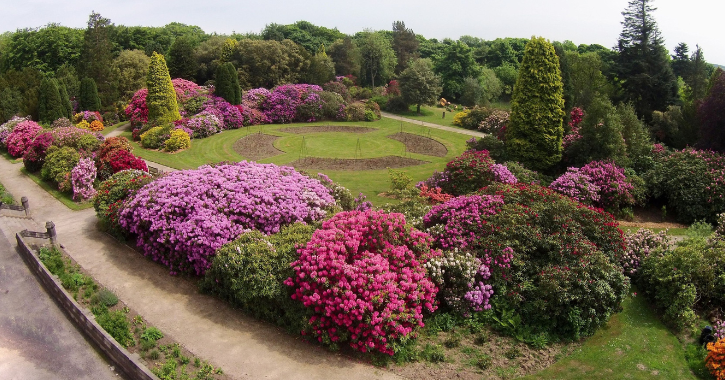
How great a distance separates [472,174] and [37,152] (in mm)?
22571

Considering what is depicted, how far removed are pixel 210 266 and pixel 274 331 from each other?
10.8ft

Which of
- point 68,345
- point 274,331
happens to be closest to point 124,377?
point 68,345

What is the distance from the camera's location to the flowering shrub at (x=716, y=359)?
10.4 meters

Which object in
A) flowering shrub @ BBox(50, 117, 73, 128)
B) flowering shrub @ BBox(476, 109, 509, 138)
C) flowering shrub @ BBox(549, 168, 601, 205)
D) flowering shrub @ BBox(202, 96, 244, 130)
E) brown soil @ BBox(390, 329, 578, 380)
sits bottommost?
brown soil @ BBox(390, 329, 578, 380)

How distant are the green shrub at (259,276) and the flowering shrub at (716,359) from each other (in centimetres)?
936

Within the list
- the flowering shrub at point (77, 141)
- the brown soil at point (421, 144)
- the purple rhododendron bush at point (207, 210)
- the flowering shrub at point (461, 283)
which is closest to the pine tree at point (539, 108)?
the brown soil at point (421, 144)

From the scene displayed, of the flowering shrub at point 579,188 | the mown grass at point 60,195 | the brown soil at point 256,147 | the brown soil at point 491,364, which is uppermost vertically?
the flowering shrub at point 579,188

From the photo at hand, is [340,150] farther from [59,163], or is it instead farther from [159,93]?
[59,163]

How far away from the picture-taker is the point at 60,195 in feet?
72.1

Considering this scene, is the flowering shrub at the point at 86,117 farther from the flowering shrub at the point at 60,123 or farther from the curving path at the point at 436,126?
the curving path at the point at 436,126

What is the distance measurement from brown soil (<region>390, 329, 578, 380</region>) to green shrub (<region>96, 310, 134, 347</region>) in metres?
6.47

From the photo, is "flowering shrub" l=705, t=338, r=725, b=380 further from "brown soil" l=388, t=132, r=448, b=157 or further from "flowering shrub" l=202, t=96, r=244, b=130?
"flowering shrub" l=202, t=96, r=244, b=130

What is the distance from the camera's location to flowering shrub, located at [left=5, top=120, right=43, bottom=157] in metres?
28.2

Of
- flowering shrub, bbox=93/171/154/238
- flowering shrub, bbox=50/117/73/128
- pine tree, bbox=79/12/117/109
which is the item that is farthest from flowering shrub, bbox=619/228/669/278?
pine tree, bbox=79/12/117/109
